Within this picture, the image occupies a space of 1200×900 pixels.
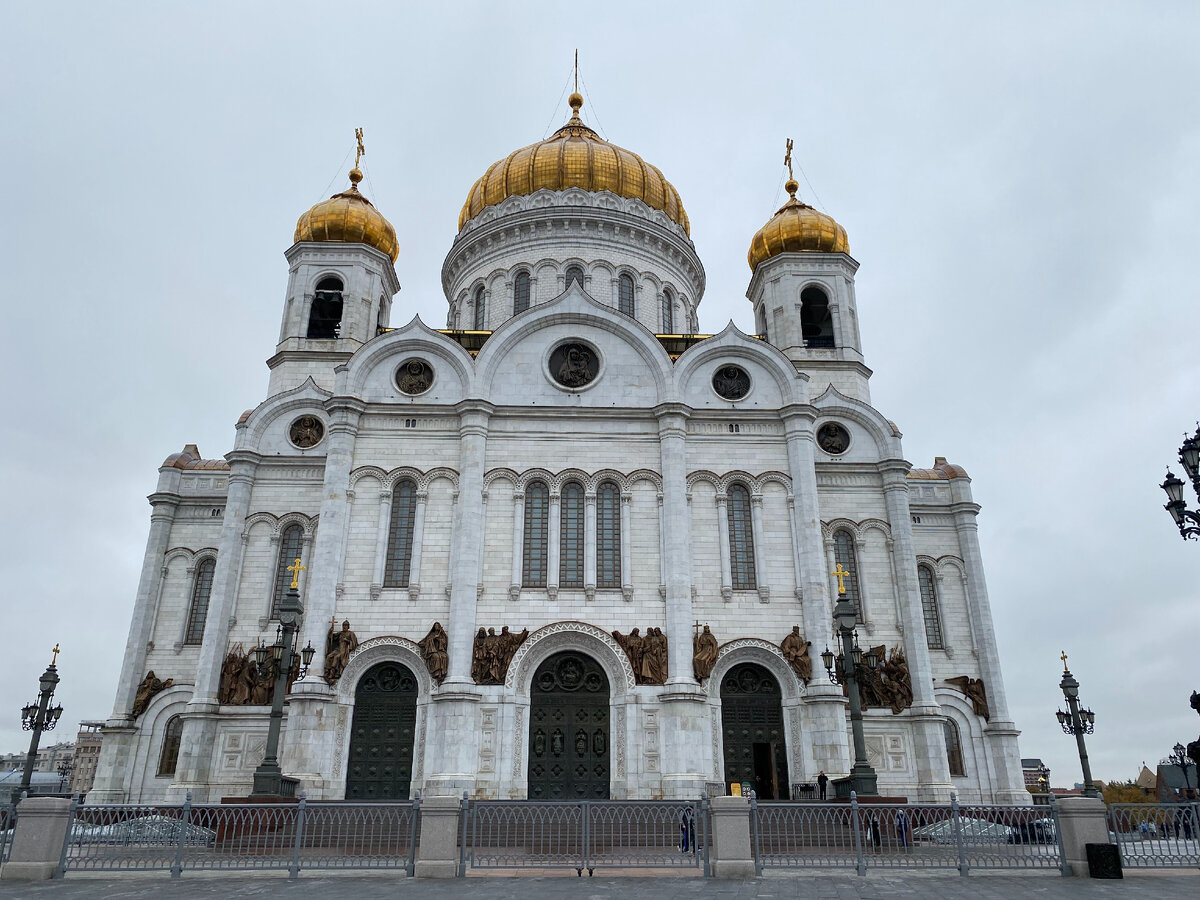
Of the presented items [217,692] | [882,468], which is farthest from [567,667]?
[882,468]

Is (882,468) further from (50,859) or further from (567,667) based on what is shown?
(50,859)

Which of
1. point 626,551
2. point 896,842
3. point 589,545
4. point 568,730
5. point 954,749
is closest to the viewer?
point 896,842

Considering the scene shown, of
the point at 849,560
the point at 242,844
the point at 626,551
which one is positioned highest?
the point at 849,560

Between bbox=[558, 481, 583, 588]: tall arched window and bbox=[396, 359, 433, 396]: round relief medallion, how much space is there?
540 cm

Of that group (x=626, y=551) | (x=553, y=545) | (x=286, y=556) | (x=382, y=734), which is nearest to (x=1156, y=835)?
(x=626, y=551)

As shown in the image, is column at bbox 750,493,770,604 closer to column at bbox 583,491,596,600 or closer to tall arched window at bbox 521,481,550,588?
column at bbox 583,491,596,600

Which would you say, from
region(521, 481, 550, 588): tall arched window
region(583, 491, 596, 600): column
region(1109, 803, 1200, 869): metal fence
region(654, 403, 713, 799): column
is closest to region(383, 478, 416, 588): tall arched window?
region(521, 481, 550, 588): tall arched window

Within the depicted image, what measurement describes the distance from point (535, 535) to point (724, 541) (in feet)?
17.6

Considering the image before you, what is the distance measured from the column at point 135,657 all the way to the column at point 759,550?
18.5 metres

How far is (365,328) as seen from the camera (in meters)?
29.7

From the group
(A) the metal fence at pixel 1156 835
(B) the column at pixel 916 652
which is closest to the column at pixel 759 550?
(B) the column at pixel 916 652

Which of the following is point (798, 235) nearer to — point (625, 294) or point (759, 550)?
point (625, 294)

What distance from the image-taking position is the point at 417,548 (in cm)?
2325

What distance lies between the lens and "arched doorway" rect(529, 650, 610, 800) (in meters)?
21.5
